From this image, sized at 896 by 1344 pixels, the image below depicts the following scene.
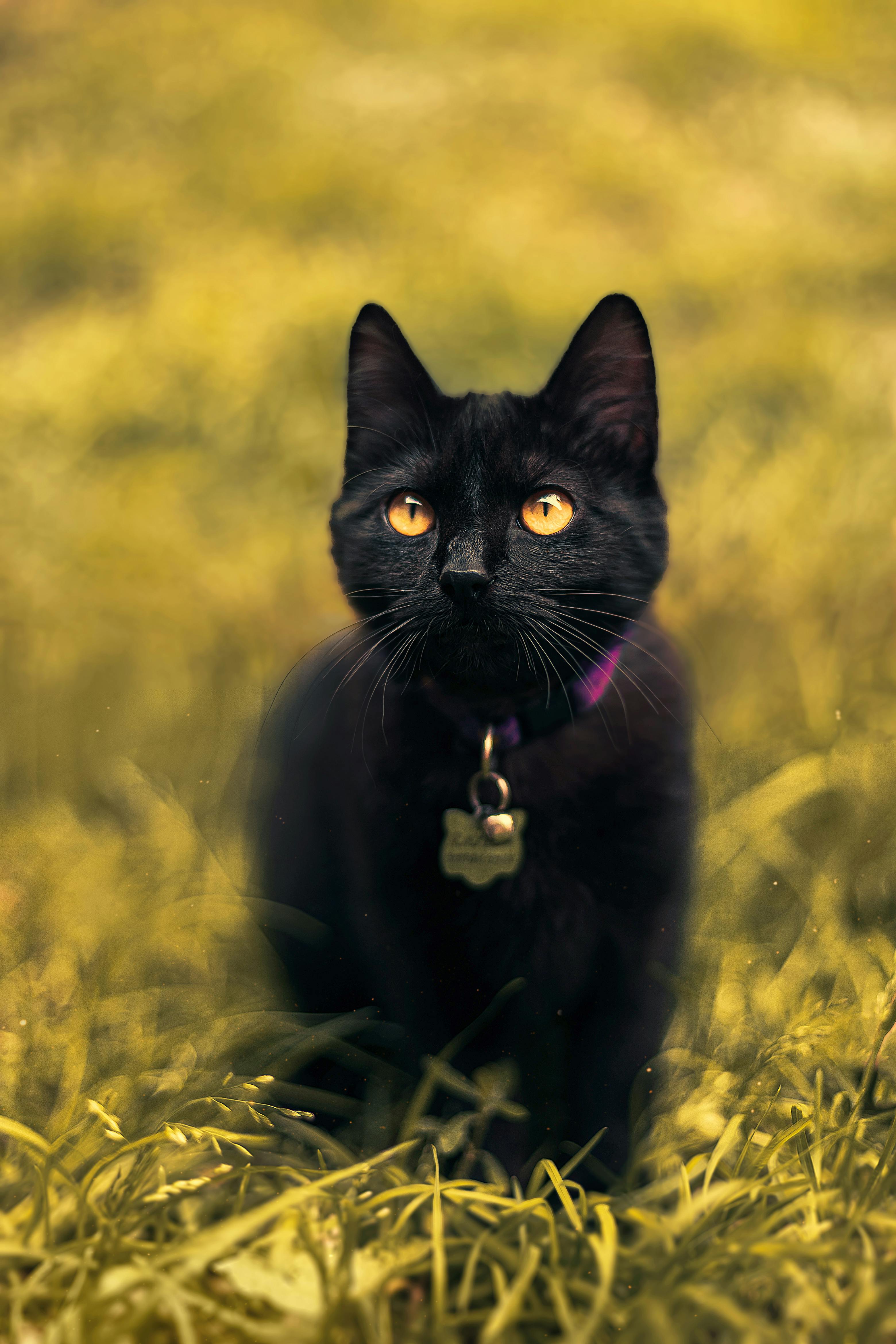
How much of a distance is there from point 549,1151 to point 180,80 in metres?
1.35

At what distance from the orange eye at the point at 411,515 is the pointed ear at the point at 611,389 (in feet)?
0.55

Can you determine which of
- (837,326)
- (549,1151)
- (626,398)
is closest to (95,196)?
(626,398)

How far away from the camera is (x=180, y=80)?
1020mm

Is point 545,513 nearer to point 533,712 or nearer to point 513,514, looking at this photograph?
point 513,514

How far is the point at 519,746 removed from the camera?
35.3 inches

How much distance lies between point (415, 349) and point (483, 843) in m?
0.61

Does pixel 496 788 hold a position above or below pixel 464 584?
below

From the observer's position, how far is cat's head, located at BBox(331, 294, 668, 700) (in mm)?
791

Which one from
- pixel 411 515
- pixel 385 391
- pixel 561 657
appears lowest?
pixel 561 657

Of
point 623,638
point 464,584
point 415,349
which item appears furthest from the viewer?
point 415,349

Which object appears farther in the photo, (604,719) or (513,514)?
(604,719)

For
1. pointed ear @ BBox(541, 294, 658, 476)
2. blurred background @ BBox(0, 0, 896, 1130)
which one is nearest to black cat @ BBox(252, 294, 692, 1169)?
pointed ear @ BBox(541, 294, 658, 476)

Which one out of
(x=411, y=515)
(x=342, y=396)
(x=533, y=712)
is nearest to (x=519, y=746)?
(x=533, y=712)

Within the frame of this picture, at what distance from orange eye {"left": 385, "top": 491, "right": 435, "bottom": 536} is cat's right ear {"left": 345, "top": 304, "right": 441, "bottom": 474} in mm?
67
